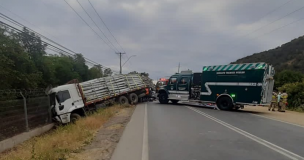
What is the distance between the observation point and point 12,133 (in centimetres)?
1049

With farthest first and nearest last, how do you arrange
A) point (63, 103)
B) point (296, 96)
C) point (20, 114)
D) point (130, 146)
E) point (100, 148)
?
point (296, 96) → point (63, 103) → point (20, 114) → point (130, 146) → point (100, 148)

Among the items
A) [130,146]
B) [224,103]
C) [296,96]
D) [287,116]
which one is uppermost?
[296,96]

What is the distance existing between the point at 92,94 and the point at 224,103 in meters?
9.69

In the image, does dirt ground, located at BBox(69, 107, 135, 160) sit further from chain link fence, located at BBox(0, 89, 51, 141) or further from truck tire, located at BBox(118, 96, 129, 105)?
truck tire, located at BBox(118, 96, 129, 105)

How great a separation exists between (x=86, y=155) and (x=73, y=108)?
37.8 ft

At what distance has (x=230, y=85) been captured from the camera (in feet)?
53.8

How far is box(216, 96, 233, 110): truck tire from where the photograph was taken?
652 inches

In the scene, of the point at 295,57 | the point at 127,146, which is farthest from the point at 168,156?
the point at 295,57

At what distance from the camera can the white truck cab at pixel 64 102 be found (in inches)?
630

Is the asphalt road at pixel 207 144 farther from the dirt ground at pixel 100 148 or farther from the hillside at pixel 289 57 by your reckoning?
the hillside at pixel 289 57

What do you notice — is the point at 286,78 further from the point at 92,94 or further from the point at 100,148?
the point at 100,148

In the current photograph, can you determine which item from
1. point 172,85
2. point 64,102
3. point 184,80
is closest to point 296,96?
point 184,80

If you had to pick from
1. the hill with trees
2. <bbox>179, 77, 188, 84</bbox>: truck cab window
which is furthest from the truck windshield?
the hill with trees

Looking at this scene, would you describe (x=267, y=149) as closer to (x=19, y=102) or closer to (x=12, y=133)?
(x=12, y=133)
